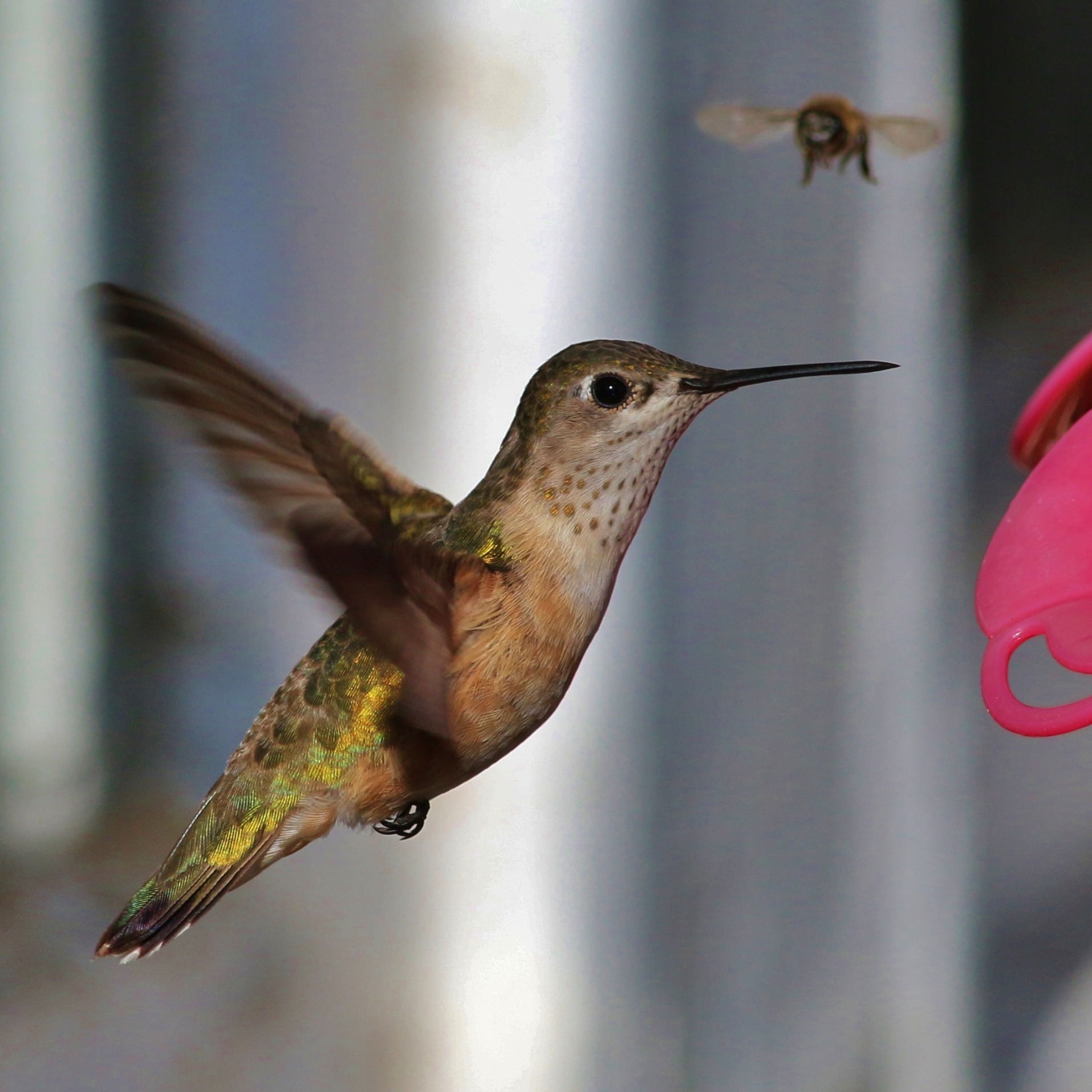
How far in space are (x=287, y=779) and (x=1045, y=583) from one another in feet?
1.37

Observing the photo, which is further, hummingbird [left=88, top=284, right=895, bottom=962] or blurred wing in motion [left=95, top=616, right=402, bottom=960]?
blurred wing in motion [left=95, top=616, right=402, bottom=960]

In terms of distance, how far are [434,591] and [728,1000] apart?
1.68m

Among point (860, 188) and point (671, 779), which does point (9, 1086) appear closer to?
point (671, 779)

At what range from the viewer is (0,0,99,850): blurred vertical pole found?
2.31 m

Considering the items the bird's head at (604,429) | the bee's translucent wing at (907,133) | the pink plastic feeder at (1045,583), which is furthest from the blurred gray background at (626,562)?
the bird's head at (604,429)

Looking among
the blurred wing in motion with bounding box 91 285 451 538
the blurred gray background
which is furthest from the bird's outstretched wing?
the blurred gray background

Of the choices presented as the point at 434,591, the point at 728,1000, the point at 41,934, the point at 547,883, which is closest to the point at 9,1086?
the point at 41,934

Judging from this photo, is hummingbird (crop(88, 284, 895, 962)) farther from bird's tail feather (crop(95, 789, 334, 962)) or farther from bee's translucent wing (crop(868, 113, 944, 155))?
bee's translucent wing (crop(868, 113, 944, 155))

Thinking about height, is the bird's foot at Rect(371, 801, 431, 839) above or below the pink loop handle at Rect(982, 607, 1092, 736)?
below

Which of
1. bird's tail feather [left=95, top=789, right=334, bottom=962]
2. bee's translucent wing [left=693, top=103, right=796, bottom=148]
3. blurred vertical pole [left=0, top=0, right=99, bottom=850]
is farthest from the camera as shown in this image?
blurred vertical pole [left=0, top=0, right=99, bottom=850]

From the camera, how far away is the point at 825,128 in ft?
2.98

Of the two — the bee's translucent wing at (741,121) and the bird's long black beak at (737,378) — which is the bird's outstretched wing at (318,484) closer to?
the bird's long black beak at (737,378)

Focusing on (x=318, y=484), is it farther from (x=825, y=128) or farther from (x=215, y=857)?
(x=825, y=128)

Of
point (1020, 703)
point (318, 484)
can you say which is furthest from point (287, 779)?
point (1020, 703)
